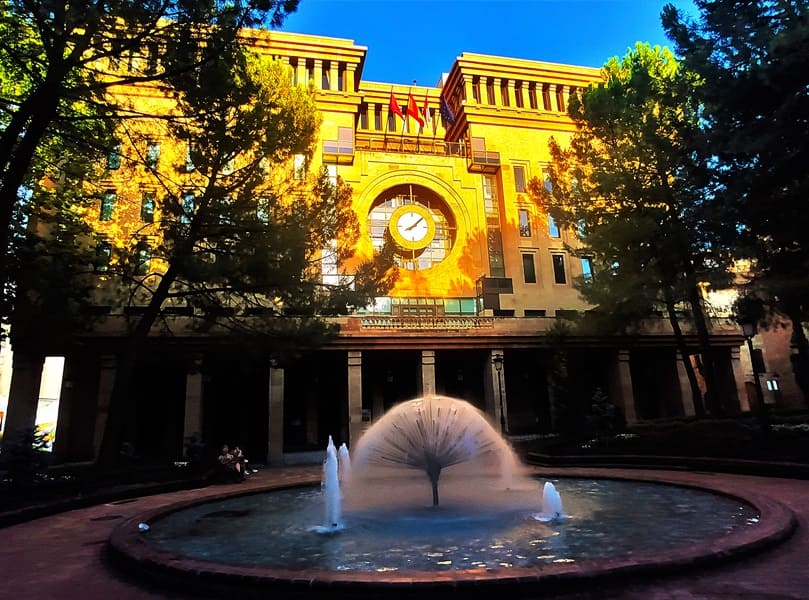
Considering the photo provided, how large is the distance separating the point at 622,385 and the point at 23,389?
2796 cm

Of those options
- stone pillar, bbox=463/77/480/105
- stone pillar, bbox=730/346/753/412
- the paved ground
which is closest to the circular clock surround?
stone pillar, bbox=463/77/480/105

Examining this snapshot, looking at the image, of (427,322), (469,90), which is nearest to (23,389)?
(427,322)

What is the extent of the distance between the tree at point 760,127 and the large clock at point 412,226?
1904 centimetres

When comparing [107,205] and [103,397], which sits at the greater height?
[107,205]

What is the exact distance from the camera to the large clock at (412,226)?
32219 millimetres

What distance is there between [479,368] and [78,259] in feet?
68.0

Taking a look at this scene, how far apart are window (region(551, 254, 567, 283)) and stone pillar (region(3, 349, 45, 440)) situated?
90.8 ft

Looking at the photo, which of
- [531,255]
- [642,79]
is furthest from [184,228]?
[531,255]

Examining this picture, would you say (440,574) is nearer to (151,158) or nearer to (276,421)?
(151,158)

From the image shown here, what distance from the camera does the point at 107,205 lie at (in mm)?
24188

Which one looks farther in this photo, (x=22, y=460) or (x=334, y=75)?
(x=334, y=75)

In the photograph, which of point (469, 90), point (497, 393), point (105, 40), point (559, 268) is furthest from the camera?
point (469, 90)

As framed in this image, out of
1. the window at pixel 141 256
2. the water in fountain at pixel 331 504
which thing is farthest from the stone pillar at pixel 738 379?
the window at pixel 141 256

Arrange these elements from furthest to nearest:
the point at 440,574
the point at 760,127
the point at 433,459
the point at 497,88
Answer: the point at 497,88 → the point at 760,127 → the point at 433,459 → the point at 440,574
